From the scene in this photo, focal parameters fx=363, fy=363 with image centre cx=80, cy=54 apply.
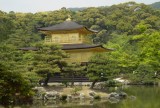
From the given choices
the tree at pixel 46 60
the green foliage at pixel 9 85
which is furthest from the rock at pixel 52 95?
the green foliage at pixel 9 85

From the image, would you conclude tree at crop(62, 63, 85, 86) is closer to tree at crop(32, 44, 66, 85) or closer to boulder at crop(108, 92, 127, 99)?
tree at crop(32, 44, 66, 85)

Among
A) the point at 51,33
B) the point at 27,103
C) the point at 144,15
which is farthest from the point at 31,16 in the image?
the point at 27,103

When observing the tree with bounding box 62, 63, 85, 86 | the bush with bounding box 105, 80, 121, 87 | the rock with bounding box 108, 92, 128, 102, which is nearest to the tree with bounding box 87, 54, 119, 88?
the bush with bounding box 105, 80, 121, 87

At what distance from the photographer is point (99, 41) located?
60.4 m

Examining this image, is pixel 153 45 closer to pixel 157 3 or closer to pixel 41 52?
pixel 41 52

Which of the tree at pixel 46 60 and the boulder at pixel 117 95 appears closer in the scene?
the boulder at pixel 117 95

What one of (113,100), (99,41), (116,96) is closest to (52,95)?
(113,100)

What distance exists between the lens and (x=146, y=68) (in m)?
36.5

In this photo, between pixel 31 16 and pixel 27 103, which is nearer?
pixel 27 103

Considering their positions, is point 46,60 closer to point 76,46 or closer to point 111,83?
point 111,83

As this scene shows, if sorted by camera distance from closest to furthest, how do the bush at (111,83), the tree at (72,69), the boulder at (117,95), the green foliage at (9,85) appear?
the green foliage at (9,85), the boulder at (117,95), the bush at (111,83), the tree at (72,69)

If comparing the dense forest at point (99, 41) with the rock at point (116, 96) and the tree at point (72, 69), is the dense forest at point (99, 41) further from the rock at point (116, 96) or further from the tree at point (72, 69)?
the rock at point (116, 96)

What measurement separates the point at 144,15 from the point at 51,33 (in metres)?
35.6

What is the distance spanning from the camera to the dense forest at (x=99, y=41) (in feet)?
74.0
